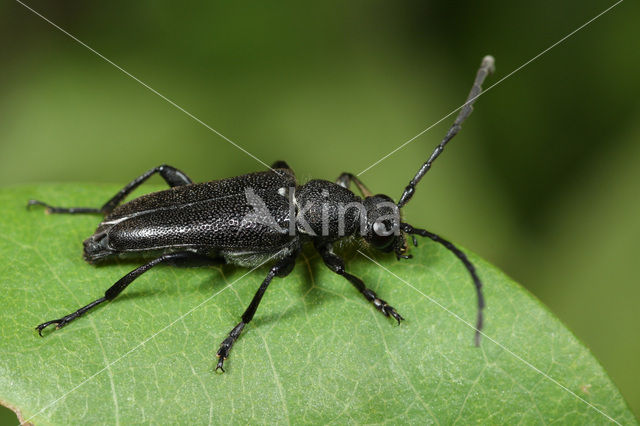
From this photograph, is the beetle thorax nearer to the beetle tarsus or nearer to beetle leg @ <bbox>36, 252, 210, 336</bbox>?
beetle leg @ <bbox>36, 252, 210, 336</bbox>

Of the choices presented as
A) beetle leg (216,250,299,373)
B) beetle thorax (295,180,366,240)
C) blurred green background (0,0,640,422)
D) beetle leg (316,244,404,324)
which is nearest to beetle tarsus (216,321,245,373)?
beetle leg (216,250,299,373)

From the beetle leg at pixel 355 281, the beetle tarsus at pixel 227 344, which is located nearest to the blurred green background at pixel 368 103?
the beetle leg at pixel 355 281

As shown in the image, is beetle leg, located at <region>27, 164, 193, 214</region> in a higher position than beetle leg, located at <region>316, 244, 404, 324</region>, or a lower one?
lower

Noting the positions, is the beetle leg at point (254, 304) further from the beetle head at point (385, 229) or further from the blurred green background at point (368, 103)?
the blurred green background at point (368, 103)

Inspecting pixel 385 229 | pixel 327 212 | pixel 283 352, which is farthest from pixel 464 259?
pixel 283 352

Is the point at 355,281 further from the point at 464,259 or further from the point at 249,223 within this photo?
the point at 249,223

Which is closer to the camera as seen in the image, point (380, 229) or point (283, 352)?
point (283, 352)
